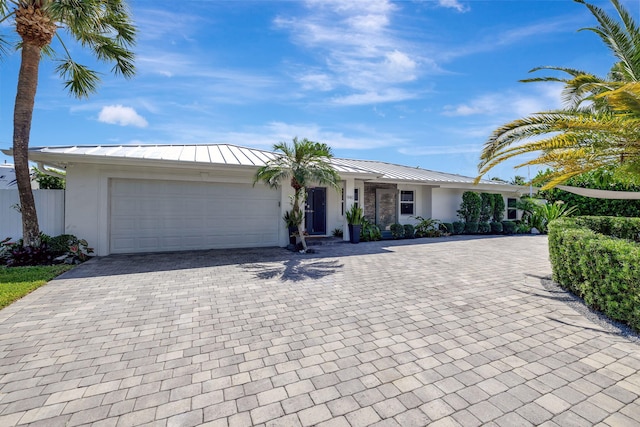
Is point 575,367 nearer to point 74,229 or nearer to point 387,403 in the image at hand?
point 387,403

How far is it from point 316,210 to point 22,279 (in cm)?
1032

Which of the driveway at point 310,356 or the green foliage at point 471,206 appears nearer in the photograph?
the driveway at point 310,356

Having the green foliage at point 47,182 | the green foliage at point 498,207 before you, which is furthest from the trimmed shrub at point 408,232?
the green foliage at point 47,182

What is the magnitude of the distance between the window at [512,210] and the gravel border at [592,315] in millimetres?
13997

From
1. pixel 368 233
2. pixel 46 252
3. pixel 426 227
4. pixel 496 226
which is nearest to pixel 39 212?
pixel 46 252

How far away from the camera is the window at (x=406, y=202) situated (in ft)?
52.1

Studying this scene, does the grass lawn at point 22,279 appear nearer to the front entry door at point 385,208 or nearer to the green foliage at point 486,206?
the front entry door at point 385,208

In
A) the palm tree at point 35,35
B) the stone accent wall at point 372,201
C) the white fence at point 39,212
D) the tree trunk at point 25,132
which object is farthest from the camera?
the stone accent wall at point 372,201

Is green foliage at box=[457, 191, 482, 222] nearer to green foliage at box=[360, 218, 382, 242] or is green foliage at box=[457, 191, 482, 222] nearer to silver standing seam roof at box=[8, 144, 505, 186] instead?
silver standing seam roof at box=[8, 144, 505, 186]

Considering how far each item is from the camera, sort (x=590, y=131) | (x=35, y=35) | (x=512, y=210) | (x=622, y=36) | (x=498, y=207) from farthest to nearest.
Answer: (x=512, y=210) → (x=498, y=207) → (x=35, y=35) → (x=622, y=36) → (x=590, y=131)

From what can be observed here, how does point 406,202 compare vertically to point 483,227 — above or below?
above

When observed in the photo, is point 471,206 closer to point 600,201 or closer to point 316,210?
point 600,201

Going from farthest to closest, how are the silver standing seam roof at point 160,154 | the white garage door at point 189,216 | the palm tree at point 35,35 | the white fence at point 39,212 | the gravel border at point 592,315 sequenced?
the white garage door at point 189,216 < the white fence at point 39,212 < the silver standing seam roof at point 160,154 < the palm tree at point 35,35 < the gravel border at point 592,315

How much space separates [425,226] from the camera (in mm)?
14680
